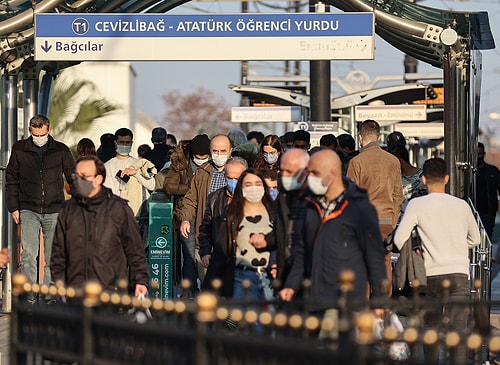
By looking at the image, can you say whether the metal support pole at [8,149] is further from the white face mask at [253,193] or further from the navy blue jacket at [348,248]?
the navy blue jacket at [348,248]

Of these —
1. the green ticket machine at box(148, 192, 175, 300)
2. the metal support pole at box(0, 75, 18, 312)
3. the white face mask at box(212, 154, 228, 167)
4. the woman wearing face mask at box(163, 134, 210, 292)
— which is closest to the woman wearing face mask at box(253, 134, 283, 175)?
the white face mask at box(212, 154, 228, 167)

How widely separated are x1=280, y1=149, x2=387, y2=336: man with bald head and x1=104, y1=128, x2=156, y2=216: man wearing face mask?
6802 millimetres

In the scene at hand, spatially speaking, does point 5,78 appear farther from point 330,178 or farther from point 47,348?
point 47,348

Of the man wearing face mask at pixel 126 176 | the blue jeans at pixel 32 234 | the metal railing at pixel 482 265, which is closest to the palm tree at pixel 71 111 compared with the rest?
the man wearing face mask at pixel 126 176

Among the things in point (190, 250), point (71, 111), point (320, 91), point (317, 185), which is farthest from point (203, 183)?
point (71, 111)

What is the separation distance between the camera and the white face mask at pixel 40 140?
14523mm

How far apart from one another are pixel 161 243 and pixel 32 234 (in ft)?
4.32

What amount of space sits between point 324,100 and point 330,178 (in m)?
14.5

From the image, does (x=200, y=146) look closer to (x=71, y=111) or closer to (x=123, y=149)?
(x=123, y=149)

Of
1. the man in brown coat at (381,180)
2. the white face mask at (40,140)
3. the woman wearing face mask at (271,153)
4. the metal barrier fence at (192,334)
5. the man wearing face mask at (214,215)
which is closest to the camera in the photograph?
the metal barrier fence at (192,334)

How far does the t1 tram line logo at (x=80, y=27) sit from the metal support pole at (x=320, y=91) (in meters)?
8.85

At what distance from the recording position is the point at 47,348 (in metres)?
7.11

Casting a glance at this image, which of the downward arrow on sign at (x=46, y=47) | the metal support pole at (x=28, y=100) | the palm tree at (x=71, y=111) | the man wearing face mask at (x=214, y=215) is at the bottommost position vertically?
the man wearing face mask at (x=214, y=215)

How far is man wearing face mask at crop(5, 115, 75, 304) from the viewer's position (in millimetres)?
14633
